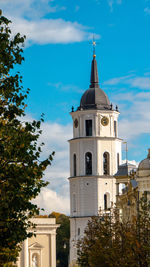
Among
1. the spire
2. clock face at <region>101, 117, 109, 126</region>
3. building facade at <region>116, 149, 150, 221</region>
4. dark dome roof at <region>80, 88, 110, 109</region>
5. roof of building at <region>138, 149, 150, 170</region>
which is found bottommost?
building facade at <region>116, 149, 150, 221</region>

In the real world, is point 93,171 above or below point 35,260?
above

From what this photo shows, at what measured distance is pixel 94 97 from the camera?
11694 cm

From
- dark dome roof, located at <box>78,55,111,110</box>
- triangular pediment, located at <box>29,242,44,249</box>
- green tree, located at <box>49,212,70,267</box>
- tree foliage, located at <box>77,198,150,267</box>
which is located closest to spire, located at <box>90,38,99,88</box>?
dark dome roof, located at <box>78,55,111,110</box>

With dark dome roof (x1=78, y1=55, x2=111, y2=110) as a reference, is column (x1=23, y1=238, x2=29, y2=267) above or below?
below

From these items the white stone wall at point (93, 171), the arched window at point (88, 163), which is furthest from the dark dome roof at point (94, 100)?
the arched window at point (88, 163)

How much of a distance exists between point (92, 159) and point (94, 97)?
8.64 meters

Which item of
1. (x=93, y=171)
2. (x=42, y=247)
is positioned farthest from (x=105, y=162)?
(x=42, y=247)

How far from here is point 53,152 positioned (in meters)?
31.0

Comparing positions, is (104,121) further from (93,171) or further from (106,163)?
(93,171)

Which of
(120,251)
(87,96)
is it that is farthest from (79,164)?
(120,251)

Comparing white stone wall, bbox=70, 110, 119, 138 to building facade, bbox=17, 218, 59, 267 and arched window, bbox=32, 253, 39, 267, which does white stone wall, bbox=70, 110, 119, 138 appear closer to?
building facade, bbox=17, 218, 59, 267

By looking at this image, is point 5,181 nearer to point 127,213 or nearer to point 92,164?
point 127,213

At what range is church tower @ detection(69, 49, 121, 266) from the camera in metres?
114

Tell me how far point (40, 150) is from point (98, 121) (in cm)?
8505
